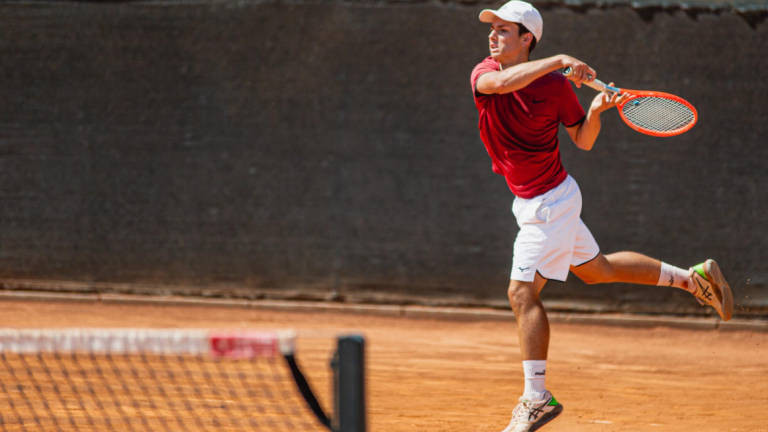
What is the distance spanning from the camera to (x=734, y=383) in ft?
18.5

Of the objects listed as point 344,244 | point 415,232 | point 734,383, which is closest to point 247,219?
point 344,244

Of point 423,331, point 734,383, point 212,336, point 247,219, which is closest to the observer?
point 212,336

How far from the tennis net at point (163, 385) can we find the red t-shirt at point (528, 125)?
1273 mm

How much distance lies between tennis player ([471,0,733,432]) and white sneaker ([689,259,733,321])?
2.44 ft

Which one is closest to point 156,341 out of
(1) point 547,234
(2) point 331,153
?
(1) point 547,234

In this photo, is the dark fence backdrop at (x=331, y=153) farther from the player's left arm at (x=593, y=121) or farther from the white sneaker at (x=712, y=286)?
the player's left arm at (x=593, y=121)

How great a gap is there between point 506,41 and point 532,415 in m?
1.54

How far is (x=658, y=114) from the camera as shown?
4531 mm

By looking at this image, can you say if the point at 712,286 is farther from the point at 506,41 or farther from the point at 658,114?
the point at 506,41

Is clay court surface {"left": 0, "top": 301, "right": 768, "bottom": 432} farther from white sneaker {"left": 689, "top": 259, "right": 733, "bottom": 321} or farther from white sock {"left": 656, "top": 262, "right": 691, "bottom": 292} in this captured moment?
white sock {"left": 656, "top": 262, "right": 691, "bottom": 292}

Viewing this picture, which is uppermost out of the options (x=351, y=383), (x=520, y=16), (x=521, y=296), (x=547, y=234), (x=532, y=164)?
(x=520, y=16)

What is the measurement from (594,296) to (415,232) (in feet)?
4.54

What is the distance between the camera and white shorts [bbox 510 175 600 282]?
4.05 m

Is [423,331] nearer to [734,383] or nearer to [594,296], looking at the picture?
[594,296]
